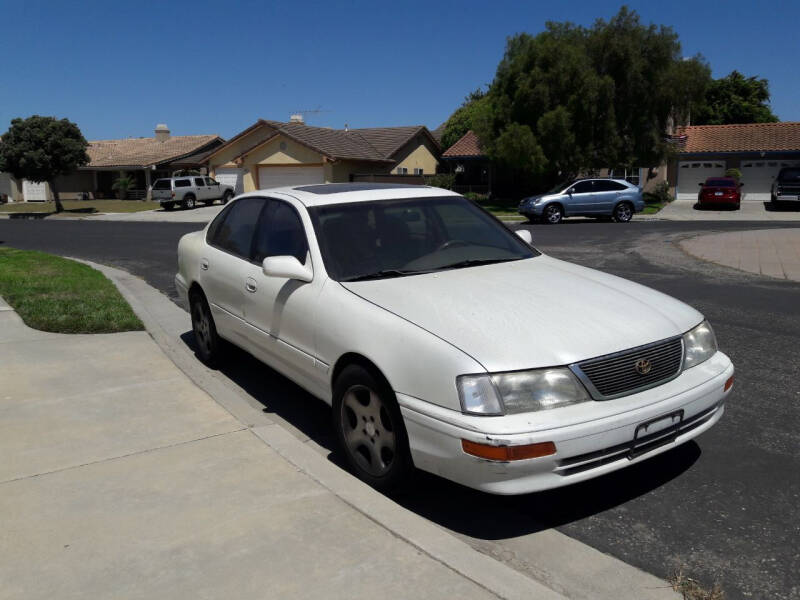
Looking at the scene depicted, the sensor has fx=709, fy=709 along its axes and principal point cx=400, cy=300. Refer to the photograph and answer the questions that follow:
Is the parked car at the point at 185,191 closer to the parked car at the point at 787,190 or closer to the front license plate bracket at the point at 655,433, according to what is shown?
the parked car at the point at 787,190

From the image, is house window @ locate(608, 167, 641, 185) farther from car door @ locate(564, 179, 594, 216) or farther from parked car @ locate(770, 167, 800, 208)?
car door @ locate(564, 179, 594, 216)

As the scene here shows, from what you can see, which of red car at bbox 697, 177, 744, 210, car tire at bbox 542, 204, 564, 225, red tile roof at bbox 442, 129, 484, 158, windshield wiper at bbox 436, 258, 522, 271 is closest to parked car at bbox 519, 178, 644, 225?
car tire at bbox 542, 204, 564, 225

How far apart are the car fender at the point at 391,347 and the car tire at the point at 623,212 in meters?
22.9

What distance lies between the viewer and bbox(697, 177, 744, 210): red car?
3112 cm

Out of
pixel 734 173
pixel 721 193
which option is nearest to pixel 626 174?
pixel 734 173

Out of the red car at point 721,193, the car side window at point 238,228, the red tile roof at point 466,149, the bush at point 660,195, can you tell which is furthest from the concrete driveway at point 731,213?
the car side window at point 238,228

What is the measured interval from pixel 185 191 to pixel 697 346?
3833 cm

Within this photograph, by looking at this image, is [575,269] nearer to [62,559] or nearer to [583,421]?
[583,421]

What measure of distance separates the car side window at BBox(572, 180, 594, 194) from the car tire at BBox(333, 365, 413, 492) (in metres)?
22.7

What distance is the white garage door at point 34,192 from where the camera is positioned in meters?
52.1

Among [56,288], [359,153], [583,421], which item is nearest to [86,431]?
[583,421]

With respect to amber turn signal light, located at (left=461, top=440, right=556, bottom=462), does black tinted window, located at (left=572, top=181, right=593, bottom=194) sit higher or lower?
higher

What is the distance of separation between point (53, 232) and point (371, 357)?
77.3 feet

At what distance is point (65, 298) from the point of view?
29.2ft
